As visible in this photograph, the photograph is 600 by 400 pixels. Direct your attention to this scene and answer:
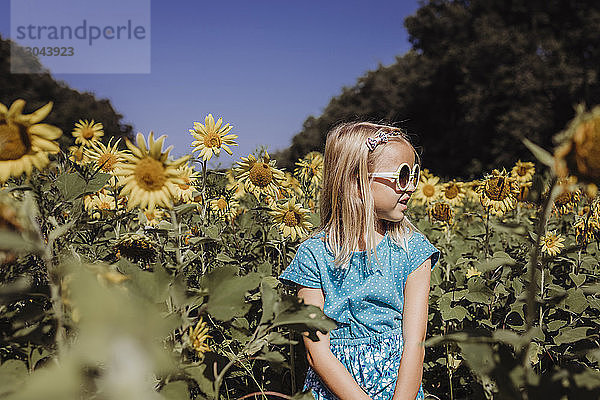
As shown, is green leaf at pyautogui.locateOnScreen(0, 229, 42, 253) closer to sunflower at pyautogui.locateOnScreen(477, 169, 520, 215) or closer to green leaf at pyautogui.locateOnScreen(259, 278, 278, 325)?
green leaf at pyautogui.locateOnScreen(259, 278, 278, 325)

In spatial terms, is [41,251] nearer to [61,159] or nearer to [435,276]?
[61,159]

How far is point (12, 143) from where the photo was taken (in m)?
0.71

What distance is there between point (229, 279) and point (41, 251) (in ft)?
0.85

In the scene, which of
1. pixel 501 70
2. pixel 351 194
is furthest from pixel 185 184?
pixel 501 70

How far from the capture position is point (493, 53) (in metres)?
15.0

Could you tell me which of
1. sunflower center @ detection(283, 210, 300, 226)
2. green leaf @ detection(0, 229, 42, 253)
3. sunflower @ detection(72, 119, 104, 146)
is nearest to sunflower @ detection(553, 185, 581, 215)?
sunflower center @ detection(283, 210, 300, 226)

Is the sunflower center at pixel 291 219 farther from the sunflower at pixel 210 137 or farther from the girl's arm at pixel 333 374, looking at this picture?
the girl's arm at pixel 333 374

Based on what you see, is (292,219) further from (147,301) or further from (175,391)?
(147,301)

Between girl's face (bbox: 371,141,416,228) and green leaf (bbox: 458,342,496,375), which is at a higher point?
girl's face (bbox: 371,141,416,228)

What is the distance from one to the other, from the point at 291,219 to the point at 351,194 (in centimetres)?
54

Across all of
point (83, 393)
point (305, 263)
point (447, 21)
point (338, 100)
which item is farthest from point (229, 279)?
point (338, 100)

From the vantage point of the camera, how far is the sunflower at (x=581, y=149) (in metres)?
0.55

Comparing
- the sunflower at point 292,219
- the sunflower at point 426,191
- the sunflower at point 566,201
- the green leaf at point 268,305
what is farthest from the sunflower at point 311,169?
the green leaf at point 268,305

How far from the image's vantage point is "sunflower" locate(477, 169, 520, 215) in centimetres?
261
